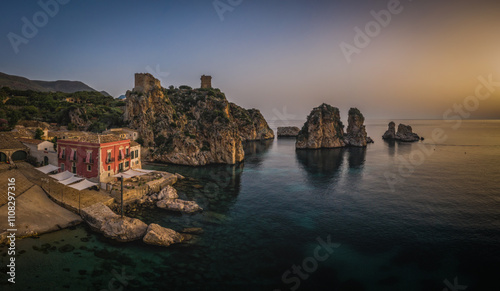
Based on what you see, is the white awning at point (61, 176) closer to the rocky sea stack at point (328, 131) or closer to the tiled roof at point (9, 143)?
the tiled roof at point (9, 143)

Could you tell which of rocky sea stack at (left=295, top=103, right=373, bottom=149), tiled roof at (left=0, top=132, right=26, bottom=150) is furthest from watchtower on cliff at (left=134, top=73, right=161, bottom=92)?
rocky sea stack at (left=295, top=103, right=373, bottom=149)

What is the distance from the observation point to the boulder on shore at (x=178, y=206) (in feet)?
97.1

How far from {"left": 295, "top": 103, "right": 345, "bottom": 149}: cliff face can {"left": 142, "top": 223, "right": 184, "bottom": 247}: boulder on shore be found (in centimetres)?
8055

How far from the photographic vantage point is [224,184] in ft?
143

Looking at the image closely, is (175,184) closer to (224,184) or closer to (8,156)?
(224,184)

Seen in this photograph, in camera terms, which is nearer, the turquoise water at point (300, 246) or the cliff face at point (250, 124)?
the turquoise water at point (300, 246)

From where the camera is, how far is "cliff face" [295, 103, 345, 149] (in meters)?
97.0

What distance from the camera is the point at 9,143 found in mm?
37250

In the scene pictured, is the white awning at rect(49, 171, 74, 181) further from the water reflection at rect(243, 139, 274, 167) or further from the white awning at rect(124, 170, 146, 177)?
the water reflection at rect(243, 139, 274, 167)

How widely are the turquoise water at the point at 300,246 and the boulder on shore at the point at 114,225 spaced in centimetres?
98

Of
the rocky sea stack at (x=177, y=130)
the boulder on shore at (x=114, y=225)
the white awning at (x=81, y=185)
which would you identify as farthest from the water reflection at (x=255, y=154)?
the boulder on shore at (x=114, y=225)

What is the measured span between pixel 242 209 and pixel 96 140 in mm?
23490

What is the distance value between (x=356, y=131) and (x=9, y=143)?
4390 inches

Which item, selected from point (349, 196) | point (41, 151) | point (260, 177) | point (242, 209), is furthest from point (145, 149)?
point (349, 196)
